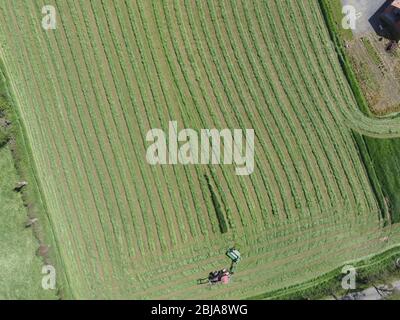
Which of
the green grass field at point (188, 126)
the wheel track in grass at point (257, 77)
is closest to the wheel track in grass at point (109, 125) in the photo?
the green grass field at point (188, 126)

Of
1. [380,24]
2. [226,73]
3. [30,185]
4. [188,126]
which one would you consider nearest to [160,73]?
[188,126]

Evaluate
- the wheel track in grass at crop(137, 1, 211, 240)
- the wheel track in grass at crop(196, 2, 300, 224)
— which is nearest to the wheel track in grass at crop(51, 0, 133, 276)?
the wheel track in grass at crop(137, 1, 211, 240)

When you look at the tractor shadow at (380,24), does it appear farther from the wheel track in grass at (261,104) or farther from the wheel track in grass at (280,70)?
the wheel track in grass at (261,104)

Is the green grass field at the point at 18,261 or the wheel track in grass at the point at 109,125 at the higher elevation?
the wheel track in grass at the point at 109,125

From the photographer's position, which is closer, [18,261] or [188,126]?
[18,261]

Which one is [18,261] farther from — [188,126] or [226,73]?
[226,73]

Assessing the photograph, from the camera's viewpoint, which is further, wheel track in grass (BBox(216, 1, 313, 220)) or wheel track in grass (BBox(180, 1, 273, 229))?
wheel track in grass (BBox(180, 1, 273, 229))

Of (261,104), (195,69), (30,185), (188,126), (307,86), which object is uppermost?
(195,69)

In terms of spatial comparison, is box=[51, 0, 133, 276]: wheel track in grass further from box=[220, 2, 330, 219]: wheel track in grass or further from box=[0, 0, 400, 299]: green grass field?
box=[220, 2, 330, 219]: wheel track in grass

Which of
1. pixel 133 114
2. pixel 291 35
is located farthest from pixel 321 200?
pixel 133 114
